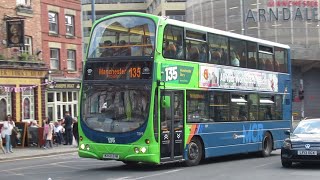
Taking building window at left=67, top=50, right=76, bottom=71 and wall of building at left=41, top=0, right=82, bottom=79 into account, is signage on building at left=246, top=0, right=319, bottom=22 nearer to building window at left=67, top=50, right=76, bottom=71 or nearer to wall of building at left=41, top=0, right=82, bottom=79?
wall of building at left=41, top=0, right=82, bottom=79

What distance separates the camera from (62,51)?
3906 cm

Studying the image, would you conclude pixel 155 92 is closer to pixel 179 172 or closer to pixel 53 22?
pixel 179 172

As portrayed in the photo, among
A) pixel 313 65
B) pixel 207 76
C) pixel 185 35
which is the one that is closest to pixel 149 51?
pixel 185 35

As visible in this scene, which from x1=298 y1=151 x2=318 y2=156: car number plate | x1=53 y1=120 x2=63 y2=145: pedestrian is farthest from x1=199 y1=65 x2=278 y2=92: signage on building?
x1=53 y1=120 x2=63 y2=145: pedestrian

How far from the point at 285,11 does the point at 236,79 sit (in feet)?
156

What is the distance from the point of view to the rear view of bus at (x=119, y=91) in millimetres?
14180

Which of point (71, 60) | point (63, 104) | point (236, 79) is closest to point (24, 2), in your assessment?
point (71, 60)

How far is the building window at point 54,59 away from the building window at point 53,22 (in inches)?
54.0

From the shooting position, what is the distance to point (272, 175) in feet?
45.2

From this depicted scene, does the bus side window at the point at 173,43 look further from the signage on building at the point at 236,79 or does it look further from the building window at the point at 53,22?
the building window at the point at 53,22

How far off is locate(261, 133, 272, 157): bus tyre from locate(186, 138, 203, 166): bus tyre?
14.9 feet

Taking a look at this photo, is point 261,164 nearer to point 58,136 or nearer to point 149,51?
point 149,51

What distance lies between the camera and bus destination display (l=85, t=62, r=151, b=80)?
1438cm

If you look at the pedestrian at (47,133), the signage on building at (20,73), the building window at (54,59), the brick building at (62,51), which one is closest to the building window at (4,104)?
the signage on building at (20,73)
